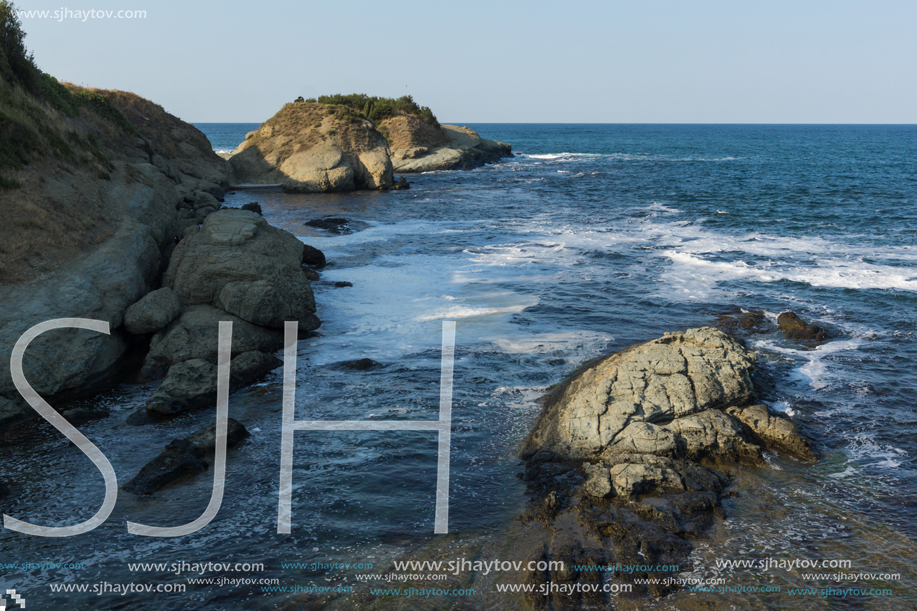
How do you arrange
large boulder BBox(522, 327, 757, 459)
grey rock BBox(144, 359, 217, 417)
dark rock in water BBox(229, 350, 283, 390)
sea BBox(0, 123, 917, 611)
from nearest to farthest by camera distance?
sea BBox(0, 123, 917, 611) → large boulder BBox(522, 327, 757, 459) → grey rock BBox(144, 359, 217, 417) → dark rock in water BBox(229, 350, 283, 390)

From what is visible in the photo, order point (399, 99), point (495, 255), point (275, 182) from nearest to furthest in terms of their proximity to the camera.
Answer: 1. point (495, 255)
2. point (275, 182)
3. point (399, 99)

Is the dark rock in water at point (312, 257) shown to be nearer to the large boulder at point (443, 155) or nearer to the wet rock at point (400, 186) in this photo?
the wet rock at point (400, 186)

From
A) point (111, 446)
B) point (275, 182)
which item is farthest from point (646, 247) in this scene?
point (275, 182)

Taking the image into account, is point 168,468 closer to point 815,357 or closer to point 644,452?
point 644,452

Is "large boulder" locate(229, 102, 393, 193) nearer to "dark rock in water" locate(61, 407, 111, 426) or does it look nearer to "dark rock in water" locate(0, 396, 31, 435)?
"dark rock in water" locate(61, 407, 111, 426)

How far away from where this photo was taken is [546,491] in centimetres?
872

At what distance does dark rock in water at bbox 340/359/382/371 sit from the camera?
13.4 meters

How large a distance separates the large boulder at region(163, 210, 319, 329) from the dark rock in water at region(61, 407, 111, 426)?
12.3 ft

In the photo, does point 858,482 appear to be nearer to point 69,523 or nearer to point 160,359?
point 69,523

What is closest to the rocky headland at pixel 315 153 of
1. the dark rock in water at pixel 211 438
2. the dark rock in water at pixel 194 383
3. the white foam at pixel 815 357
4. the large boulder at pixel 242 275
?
the large boulder at pixel 242 275

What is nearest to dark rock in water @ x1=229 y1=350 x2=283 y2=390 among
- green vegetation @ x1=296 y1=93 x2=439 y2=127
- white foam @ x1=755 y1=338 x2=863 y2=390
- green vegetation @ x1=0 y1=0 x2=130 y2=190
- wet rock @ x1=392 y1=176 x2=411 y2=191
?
green vegetation @ x1=0 y1=0 x2=130 y2=190

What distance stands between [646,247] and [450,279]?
10513mm

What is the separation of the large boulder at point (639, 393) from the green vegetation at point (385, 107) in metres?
60.8

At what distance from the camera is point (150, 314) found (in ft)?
43.9
